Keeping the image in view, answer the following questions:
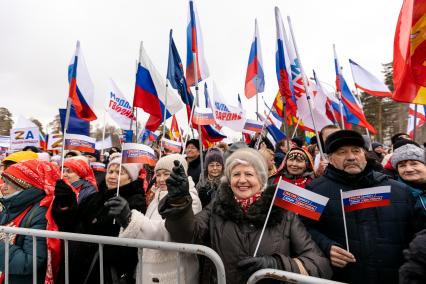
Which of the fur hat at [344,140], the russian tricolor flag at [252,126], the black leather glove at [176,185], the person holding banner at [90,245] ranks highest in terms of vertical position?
the russian tricolor flag at [252,126]

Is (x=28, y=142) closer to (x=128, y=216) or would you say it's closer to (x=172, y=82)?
(x=172, y=82)

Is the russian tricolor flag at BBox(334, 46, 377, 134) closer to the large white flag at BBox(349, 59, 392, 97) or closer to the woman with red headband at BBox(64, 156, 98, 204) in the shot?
the large white flag at BBox(349, 59, 392, 97)

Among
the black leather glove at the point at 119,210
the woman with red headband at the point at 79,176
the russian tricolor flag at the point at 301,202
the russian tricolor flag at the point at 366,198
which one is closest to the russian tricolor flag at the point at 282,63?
the russian tricolor flag at the point at 366,198

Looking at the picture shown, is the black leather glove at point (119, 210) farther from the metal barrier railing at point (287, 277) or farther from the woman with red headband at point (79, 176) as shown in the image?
the woman with red headband at point (79, 176)

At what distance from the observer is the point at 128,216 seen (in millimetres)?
2420

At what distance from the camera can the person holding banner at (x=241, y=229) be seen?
211 cm

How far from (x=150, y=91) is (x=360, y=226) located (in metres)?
4.09

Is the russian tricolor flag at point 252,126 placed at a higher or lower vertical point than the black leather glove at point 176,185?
higher

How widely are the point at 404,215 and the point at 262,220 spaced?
1018mm

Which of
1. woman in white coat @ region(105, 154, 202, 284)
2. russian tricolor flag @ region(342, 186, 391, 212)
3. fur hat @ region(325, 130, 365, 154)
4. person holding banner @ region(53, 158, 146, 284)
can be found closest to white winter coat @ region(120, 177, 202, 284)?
woman in white coat @ region(105, 154, 202, 284)

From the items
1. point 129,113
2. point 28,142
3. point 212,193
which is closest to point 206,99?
point 129,113

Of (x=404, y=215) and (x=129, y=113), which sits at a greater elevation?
(x=129, y=113)

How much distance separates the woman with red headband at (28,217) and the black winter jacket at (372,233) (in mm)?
2214

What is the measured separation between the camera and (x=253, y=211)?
7.21 ft
